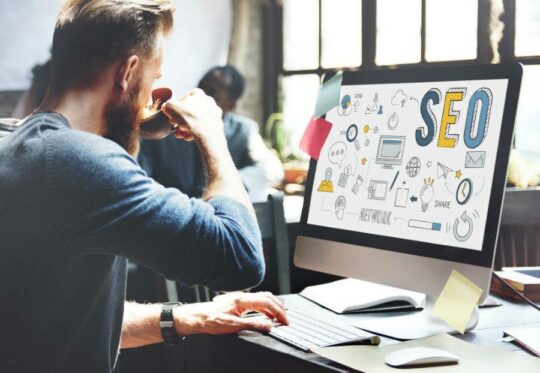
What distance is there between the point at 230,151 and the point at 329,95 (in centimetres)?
236

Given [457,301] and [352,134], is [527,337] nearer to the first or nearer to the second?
[457,301]

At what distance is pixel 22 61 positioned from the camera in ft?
17.2

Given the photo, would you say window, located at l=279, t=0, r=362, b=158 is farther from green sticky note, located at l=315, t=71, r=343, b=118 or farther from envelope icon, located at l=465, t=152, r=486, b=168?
envelope icon, located at l=465, t=152, r=486, b=168

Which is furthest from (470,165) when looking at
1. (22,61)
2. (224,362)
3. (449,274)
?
(22,61)

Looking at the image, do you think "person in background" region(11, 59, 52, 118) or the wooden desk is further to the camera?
"person in background" region(11, 59, 52, 118)

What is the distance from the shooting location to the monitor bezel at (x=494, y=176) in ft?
4.37

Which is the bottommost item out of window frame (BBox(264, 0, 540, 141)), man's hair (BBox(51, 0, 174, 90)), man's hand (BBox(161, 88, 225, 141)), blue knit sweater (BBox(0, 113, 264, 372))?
blue knit sweater (BBox(0, 113, 264, 372))

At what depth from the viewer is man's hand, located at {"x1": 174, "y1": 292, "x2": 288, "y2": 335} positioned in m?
1.42

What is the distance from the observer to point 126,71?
1.37 metres

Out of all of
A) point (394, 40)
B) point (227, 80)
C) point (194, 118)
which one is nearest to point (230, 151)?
point (227, 80)

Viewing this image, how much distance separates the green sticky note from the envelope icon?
13.3 inches

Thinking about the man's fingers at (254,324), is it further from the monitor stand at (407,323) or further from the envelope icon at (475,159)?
the envelope icon at (475,159)

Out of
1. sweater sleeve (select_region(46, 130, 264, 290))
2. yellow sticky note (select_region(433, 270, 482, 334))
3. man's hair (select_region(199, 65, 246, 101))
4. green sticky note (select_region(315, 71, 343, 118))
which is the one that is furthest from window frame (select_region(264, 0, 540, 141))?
sweater sleeve (select_region(46, 130, 264, 290))

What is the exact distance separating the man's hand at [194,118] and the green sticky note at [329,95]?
0.74ft
